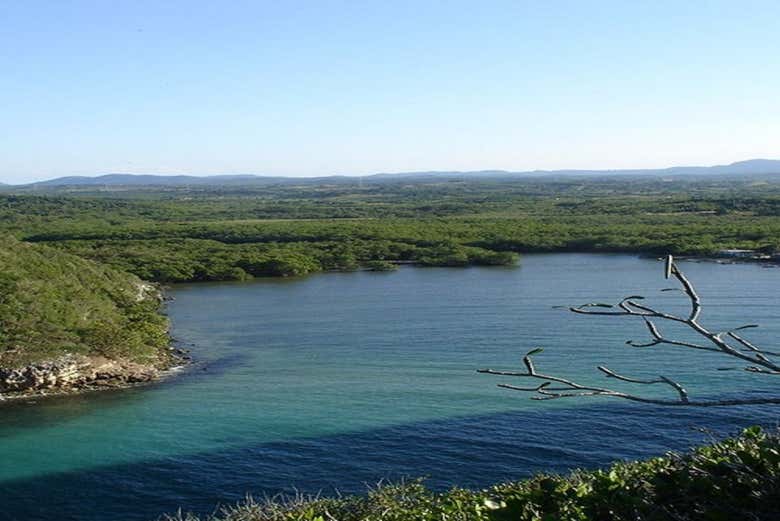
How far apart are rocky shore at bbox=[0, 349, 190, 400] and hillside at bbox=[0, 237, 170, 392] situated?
3 cm

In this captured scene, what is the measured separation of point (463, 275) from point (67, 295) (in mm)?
27664

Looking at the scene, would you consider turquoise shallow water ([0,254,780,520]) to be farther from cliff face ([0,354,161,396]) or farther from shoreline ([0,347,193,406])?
cliff face ([0,354,161,396])

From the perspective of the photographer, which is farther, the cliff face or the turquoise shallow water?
the cliff face

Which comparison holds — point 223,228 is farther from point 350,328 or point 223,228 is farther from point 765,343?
point 765,343

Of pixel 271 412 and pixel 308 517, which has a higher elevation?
pixel 308 517

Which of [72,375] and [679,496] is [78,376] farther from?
[679,496]

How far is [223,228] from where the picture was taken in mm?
81438

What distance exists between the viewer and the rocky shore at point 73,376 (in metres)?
27.0

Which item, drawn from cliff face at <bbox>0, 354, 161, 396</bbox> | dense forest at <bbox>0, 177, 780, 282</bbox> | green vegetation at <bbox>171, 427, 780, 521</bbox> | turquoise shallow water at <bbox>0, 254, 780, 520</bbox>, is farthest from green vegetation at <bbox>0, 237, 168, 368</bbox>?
green vegetation at <bbox>171, 427, 780, 521</bbox>

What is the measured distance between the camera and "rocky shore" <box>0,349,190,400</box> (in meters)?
27.0

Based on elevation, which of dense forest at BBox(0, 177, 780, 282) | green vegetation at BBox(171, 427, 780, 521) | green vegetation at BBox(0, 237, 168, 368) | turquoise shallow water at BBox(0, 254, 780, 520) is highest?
green vegetation at BBox(171, 427, 780, 521)

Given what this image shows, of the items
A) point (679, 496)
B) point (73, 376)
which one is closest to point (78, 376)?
point (73, 376)

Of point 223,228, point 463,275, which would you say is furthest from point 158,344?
point 223,228

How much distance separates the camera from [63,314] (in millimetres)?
32094
